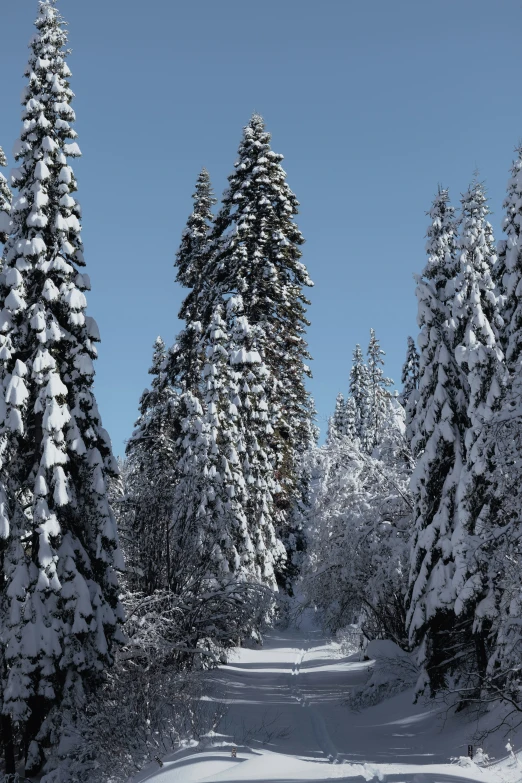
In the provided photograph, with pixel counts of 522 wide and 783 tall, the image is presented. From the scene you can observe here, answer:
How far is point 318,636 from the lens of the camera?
155 ft

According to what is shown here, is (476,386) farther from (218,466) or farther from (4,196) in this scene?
(4,196)

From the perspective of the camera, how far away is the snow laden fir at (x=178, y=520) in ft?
46.5

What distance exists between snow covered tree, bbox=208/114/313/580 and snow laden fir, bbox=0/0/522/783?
4.25m

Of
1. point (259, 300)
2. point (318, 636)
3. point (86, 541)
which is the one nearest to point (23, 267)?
point (86, 541)

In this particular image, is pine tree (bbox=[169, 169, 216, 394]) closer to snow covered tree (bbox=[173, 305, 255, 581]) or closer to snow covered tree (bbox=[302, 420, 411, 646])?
snow covered tree (bbox=[173, 305, 255, 581])

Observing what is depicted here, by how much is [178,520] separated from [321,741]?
804 cm

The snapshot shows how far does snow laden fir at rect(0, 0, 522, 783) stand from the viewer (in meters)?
14.2

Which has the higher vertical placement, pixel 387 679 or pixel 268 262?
pixel 268 262

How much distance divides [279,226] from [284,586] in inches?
839

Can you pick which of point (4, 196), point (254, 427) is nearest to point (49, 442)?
point (4, 196)

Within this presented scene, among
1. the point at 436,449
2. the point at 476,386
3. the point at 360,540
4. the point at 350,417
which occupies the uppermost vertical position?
the point at 350,417

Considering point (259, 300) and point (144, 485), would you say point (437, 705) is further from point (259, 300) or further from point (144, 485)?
point (259, 300)

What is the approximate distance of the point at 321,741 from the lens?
1670 centimetres

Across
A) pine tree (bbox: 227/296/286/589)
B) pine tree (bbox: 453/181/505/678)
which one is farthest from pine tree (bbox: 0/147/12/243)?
pine tree (bbox: 453/181/505/678)
